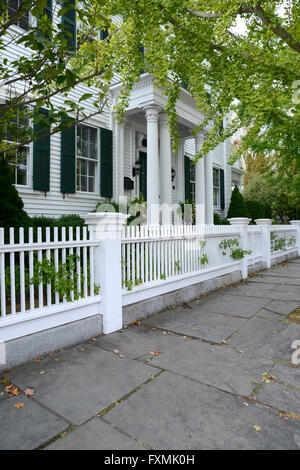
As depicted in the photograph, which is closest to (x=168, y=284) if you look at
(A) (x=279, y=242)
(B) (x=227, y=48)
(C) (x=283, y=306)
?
(C) (x=283, y=306)

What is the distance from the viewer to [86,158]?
7.92 metres

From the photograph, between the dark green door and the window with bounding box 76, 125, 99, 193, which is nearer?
the window with bounding box 76, 125, 99, 193

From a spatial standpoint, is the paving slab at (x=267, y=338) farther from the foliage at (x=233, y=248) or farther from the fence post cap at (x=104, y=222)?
the foliage at (x=233, y=248)

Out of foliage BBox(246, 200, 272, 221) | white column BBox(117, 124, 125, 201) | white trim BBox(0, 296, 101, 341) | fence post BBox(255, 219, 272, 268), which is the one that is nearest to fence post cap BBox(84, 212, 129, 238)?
white trim BBox(0, 296, 101, 341)

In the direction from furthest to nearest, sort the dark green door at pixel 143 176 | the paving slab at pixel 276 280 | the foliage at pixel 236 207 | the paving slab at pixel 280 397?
1. the foliage at pixel 236 207
2. the dark green door at pixel 143 176
3. the paving slab at pixel 276 280
4. the paving slab at pixel 280 397

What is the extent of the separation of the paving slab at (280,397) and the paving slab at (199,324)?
3.10ft

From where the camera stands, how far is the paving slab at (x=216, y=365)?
7.50ft

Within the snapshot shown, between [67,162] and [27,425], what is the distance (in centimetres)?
646

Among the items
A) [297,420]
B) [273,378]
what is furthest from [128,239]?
[297,420]

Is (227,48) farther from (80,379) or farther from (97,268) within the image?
(80,379)

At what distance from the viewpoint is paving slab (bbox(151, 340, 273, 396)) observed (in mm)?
2287

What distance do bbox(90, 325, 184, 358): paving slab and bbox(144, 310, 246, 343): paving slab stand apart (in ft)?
0.67

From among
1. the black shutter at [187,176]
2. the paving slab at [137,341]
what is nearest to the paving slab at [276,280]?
the paving slab at [137,341]

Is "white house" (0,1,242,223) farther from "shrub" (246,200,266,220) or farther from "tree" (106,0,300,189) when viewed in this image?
"shrub" (246,200,266,220)
